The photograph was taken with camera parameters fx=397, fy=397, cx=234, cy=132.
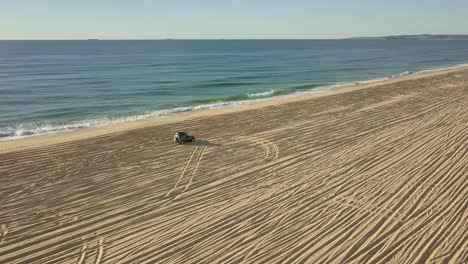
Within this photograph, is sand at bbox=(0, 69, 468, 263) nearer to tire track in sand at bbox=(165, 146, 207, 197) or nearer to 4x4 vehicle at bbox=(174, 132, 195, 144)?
tire track in sand at bbox=(165, 146, 207, 197)

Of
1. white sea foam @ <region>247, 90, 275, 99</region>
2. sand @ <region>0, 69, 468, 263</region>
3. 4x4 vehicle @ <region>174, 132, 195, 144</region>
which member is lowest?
sand @ <region>0, 69, 468, 263</region>

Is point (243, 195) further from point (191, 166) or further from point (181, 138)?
point (181, 138)

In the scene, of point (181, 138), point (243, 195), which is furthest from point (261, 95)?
point (243, 195)

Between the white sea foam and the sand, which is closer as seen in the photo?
the sand

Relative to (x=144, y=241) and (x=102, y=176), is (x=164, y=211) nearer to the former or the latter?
(x=144, y=241)

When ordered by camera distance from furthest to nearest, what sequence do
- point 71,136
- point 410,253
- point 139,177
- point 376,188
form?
point 71,136 → point 139,177 → point 376,188 → point 410,253

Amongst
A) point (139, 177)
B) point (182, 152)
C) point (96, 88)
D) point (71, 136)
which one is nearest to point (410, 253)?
point (139, 177)

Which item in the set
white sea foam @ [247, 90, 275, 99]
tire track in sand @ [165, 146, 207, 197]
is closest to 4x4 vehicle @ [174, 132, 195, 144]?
tire track in sand @ [165, 146, 207, 197]

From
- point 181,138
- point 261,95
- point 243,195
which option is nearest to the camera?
point 243,195

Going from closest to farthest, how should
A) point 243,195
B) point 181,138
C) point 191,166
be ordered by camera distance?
point 243,195 → point 191,166 → point 181,138
